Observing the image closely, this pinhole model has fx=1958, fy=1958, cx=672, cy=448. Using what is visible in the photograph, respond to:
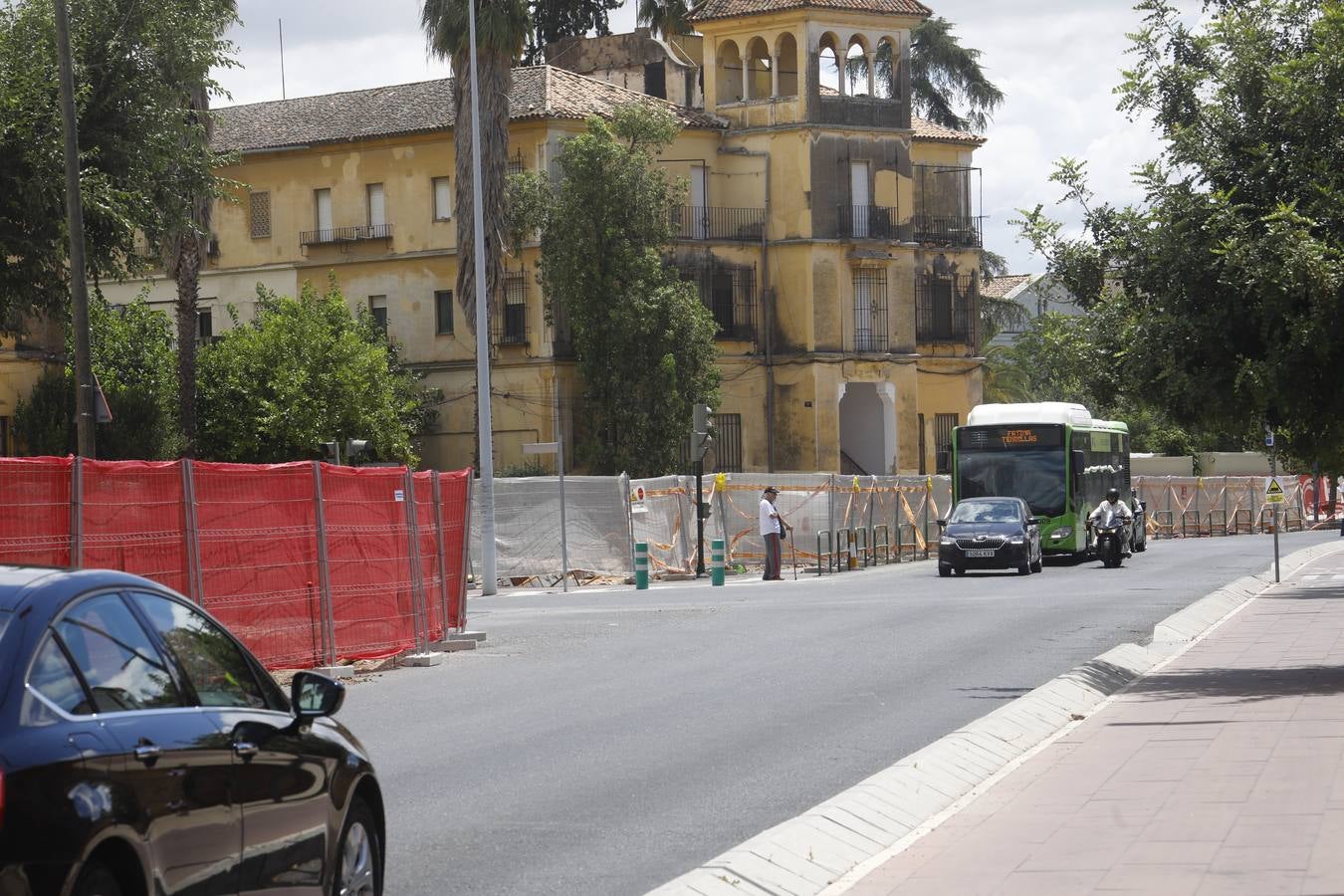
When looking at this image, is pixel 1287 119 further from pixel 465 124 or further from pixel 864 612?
pixel 465 124

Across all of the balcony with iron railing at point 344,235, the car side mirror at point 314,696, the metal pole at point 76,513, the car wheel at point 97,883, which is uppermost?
the balcony with iron railing at point 344,235

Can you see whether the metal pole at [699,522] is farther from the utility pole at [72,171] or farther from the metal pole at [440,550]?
the metal pole at [440,550]

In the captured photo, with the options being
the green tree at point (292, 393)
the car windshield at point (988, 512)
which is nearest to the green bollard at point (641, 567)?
the car windshield at point (988, 512)

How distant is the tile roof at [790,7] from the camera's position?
63.2m

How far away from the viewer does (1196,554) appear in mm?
47812

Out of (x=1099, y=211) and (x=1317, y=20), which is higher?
(x=1317, y=20)

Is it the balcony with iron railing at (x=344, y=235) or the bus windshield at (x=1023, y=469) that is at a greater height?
the balcony with iron railing at (x=344, y=235)

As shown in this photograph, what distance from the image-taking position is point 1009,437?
44406 millimetres

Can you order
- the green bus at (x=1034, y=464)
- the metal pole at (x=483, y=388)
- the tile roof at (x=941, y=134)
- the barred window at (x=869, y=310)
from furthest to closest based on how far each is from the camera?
1. the tile roof at (x=941, y=134)
2. the barred window at (x=869, y=310)
3. the green bus at (x=1034, y=464)
4. the metal pole at (x=483, y=388)

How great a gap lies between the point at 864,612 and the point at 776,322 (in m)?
37.8

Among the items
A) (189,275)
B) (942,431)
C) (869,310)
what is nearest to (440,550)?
(189,275)

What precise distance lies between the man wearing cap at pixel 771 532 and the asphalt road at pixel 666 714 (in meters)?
8.31

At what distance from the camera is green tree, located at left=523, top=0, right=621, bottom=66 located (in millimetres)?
72625

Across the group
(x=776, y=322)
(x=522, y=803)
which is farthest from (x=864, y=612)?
(x=776, y=322)
